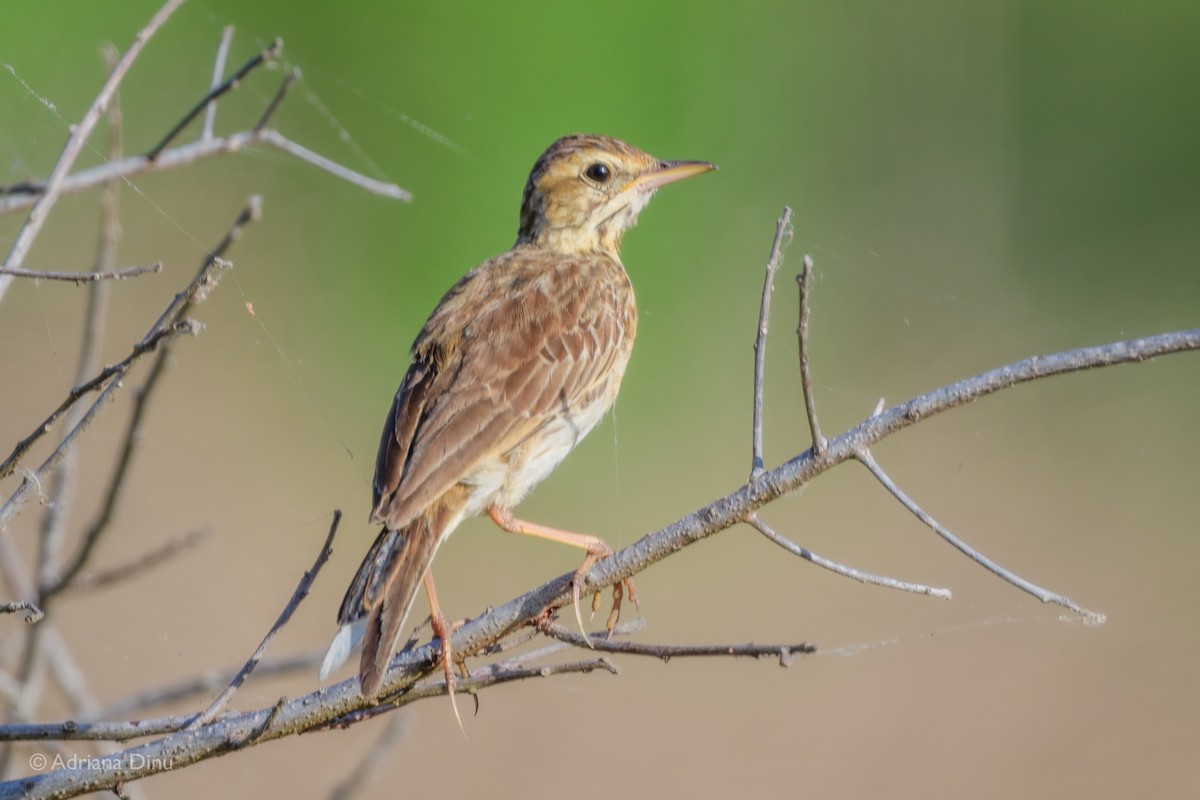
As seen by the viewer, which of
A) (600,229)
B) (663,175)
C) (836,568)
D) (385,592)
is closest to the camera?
(836,568)

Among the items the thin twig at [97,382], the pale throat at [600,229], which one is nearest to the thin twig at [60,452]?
the thin twig at [97,382]

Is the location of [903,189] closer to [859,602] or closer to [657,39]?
[657,39]

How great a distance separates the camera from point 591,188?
5.10 metres

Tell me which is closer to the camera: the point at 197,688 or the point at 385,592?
the point at 385,592

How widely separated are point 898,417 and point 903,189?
755 centimetres

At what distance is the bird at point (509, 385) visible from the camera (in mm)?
3672

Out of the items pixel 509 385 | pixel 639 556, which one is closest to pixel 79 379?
pixel 509 385

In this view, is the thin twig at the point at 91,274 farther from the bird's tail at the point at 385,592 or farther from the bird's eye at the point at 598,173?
the bird's eye at the point at 598,173

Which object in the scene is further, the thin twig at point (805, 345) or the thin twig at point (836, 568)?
the thin twig at point (836, 568)

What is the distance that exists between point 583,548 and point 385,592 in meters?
0.58

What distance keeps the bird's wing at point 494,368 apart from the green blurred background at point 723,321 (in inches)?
150

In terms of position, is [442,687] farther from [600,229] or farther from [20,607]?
[600,229]

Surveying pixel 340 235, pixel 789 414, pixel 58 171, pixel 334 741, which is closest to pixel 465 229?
pixel 340 235

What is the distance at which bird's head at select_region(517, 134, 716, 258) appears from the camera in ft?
16.7
